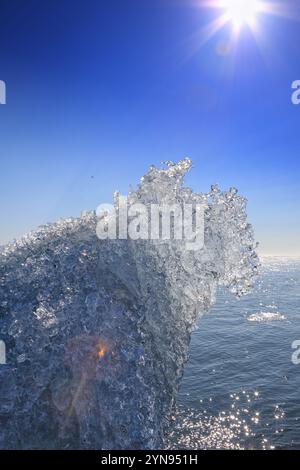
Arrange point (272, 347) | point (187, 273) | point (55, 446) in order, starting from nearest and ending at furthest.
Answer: point (55, 446)
point (187, 273)
point (272, 347)

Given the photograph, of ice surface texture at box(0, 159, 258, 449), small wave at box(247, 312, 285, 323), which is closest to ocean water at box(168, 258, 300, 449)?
small wave at box(247, 312, 285, 323)

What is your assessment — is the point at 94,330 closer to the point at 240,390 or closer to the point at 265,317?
the point at 240,390

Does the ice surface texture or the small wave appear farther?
the small wave

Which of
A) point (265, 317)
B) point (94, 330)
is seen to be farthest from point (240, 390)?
point (265, 317)

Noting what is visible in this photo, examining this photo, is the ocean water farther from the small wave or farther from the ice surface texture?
the ice surface texture

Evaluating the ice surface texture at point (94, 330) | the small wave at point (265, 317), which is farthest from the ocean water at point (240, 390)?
the ice surface texture at point (94, 330)

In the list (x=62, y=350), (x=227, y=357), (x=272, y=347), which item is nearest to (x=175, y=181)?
(x=62, y=350)
